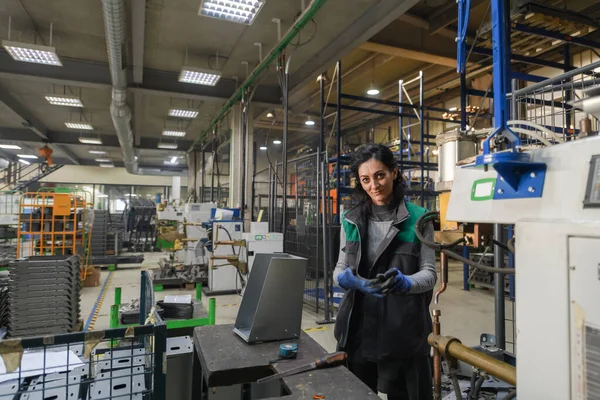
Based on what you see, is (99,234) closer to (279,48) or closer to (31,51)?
(31,51)

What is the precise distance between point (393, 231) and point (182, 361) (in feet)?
3.54

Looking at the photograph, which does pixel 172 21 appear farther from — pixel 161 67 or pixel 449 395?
pixel 449 395

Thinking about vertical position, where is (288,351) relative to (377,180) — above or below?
below

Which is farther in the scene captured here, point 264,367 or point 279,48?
point 279,48

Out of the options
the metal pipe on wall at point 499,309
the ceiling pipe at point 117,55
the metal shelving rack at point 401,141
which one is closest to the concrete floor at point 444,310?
the metal pipe on wall at point 499,309

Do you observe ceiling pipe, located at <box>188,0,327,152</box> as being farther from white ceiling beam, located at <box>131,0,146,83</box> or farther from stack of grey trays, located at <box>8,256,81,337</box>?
stack of grey trays, located at <box>8,256,81,337</box>

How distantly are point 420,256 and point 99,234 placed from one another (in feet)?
26.9

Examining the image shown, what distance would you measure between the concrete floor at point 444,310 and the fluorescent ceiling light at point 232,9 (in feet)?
12.0

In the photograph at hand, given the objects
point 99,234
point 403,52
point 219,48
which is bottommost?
point 99,234

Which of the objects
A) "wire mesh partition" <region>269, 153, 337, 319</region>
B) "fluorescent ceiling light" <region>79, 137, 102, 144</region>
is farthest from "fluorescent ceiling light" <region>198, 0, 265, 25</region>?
"fluorescent ceiling light" <region>79, 137, 102, 144</region>

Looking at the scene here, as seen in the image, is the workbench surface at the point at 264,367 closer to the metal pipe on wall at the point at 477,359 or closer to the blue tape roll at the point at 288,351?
the blue tape roll at the point at 288,351

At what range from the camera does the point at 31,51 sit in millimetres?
5164

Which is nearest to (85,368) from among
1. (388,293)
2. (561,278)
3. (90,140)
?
(388,293)

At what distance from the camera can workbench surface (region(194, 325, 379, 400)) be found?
3.05 ft
